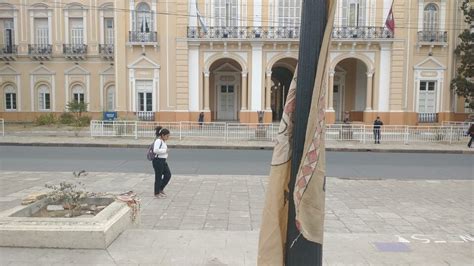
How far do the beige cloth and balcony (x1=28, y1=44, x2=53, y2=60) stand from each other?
35344 millimetres

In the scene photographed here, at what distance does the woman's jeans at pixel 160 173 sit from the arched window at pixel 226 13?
2029 cm

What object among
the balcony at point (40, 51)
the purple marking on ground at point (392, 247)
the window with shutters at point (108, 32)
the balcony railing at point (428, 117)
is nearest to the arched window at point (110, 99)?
the window with shutters at point (108, 32)

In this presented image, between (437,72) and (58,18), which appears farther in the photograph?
(58,18)

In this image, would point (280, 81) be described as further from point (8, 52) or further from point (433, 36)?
point (8, 52)

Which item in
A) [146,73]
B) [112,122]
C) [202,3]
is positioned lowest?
[112,122]

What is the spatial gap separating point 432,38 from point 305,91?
28.7 m

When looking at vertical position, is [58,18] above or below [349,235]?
above

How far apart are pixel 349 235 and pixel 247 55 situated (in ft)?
72.7

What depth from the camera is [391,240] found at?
5355 mm

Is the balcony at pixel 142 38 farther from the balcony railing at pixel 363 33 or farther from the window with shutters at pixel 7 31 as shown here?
the window with shutters at pixel 7 31

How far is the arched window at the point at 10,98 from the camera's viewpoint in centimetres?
3403

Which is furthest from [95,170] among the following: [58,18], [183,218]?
[58,18]

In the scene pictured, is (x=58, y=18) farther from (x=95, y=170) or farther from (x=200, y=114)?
(x=95, y=170)

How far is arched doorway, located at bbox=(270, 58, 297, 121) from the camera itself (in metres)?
30.2
